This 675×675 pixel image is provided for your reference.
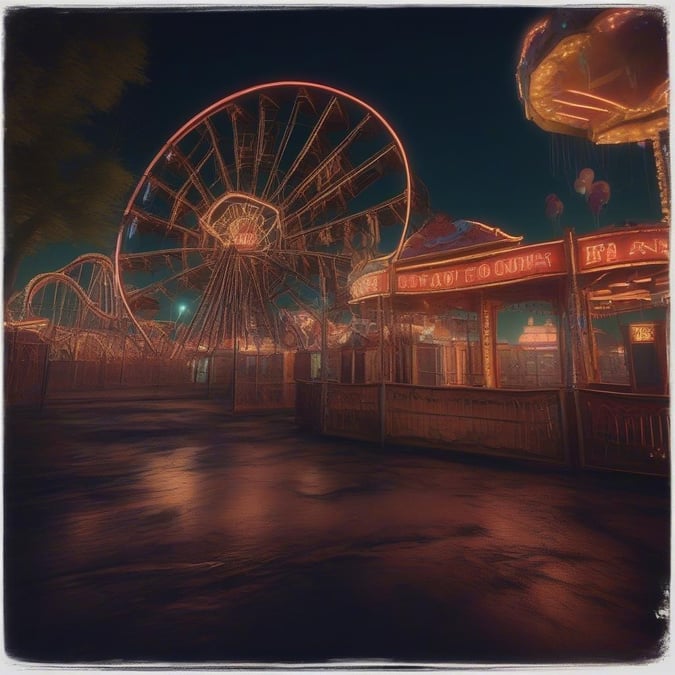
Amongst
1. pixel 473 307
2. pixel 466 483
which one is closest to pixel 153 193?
pixel 473 307

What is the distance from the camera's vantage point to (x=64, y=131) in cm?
660

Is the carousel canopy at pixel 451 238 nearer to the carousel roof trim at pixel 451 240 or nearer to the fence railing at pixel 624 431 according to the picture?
the carousel roof trim at pixel 451 240

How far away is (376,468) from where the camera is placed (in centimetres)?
561

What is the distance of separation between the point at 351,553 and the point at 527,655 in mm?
1350

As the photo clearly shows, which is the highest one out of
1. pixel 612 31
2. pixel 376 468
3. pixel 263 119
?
pixel 263 119

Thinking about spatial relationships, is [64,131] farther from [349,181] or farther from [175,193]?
[349,181]

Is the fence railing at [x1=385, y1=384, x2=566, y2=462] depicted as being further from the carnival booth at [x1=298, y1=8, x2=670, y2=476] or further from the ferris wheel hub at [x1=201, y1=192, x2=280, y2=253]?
the ferris wheel hub at [x1=201, y1=192, x2=280, y2=253]

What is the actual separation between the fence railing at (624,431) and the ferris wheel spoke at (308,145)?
14.4m

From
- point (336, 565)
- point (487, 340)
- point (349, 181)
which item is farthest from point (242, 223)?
point (336, 565)

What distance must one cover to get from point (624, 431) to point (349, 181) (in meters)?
13.6

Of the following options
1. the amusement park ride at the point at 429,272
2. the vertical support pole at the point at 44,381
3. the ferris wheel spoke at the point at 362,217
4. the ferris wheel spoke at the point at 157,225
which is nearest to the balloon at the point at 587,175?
the amusement park ride at the point at 429,272

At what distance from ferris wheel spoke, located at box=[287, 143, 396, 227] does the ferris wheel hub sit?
1.08 metres

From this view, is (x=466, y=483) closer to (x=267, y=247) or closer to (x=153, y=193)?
(x=267, y=247)

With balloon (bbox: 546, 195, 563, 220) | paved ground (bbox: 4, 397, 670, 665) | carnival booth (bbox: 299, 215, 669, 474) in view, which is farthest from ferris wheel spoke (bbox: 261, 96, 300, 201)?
paved ground (bbox: 4, 397, 670, 665)
